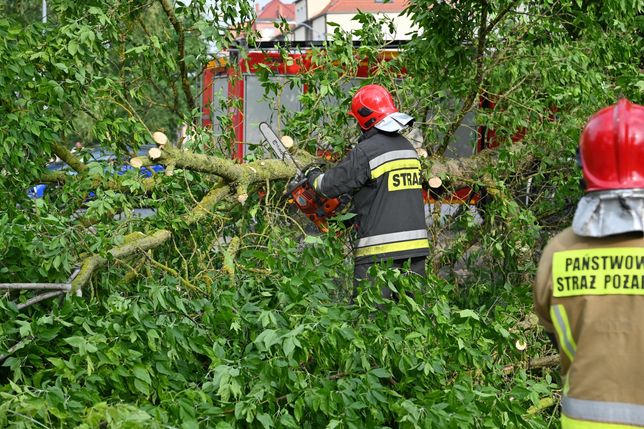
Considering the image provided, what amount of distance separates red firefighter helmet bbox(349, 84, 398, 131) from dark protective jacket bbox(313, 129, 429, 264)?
70 millimetres

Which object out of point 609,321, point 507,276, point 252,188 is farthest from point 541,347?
point 609,321

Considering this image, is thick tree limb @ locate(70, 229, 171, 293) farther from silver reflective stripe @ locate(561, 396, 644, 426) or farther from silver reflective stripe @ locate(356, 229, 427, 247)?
silver reflective stripe @ locate(561, 396, 644, 426)

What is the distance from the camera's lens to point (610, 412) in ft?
6.56

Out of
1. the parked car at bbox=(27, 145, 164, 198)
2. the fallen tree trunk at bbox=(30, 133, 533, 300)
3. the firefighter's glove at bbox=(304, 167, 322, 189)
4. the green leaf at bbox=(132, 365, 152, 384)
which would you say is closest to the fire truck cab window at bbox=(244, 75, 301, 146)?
the fallen tree trunk at bbox=(30, 133, 533, 300)

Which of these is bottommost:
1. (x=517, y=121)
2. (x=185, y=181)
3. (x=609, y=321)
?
(x=609, y=321)

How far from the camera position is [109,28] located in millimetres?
5047

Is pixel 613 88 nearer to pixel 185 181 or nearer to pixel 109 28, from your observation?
pixel 185 181

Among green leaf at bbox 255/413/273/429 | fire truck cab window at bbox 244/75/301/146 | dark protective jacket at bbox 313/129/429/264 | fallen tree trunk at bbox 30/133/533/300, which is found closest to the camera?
green leaf at bbox 255/413/273/429

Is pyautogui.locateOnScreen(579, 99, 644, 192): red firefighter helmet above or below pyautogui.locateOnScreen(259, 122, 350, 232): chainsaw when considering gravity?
above

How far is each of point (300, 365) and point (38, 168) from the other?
2064mm

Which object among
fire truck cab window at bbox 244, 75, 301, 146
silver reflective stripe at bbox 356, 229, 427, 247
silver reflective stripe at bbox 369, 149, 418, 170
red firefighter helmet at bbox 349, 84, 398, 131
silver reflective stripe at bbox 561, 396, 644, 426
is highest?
fire truck cab window at bbox 244, 75, 301, 146

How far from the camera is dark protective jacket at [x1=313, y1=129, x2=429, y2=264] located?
4.52m

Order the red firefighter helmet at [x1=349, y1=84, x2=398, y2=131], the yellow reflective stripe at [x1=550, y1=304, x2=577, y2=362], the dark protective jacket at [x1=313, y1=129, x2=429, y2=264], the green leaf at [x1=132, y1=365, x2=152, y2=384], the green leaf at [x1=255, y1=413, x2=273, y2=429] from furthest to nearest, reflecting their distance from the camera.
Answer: the red firefighter helmet at [x1=349, y1=84, x2=398, y2=131] < the dark protective jacket at [x1=313, y1=129, x2=429, y2=264] < the green leaf at [x1=132, y1=365, x2=152, y2=384] < the green leaf at [x1=255, y1=413, x2=273, y2=429] < the yellow reflective stripe at [x1=550, y1=304, x2=577, y2=362]

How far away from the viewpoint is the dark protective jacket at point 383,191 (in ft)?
14.8
